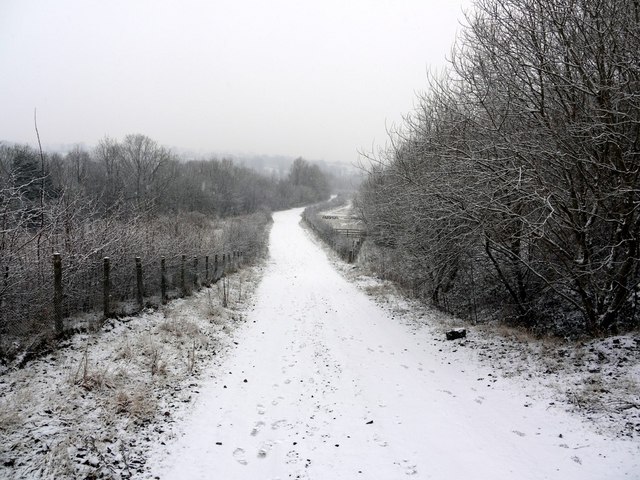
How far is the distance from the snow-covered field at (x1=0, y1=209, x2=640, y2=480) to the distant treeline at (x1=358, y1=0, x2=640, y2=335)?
157cm

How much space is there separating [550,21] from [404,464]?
25.5 feet

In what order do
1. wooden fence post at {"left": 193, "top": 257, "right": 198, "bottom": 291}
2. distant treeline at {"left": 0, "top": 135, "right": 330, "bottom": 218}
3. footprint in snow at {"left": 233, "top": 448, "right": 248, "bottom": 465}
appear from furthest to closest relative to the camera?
distant treeline at {"left": 0, "top": 135, "right": 330, "bottom": 218} → wooden fence post at {"left": 193, "top": 257, "right": 198, "bottom": 291} → footprint in snow at {"left": 233, "top": 448, "right": 248, "bottom": 465}

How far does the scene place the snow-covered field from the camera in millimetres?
4195

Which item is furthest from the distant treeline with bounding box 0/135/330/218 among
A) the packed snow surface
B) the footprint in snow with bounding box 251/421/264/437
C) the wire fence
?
the footprint in snow with bounding box 251/421/264/437

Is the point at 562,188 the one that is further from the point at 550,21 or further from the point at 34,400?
the point at 34,400

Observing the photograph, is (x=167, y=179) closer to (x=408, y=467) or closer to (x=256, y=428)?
(x=256, y=428)

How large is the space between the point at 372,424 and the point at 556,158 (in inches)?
230

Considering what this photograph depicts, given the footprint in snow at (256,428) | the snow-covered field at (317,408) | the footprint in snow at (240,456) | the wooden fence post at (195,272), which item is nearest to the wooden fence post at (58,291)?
the snow-covered field at (317,408)

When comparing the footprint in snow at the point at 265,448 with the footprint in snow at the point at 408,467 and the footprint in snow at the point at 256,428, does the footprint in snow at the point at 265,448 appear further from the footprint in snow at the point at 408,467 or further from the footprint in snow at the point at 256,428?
the footprint in snow at the point at 408,467

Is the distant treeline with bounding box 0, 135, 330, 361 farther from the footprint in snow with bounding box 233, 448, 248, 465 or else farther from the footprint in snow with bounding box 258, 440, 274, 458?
the footprint in snow with bounding box 258, 440, 274, 458

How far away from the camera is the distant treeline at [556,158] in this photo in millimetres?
6336

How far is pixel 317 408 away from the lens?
19.1ft

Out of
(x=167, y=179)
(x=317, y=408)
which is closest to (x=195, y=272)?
(x=317, y=408)

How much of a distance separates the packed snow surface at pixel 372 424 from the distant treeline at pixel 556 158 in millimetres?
2962
